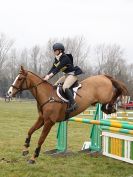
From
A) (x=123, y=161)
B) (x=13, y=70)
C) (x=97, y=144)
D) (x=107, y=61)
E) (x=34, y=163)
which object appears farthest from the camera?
(x=13, y=70)

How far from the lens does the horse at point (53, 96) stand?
786cm

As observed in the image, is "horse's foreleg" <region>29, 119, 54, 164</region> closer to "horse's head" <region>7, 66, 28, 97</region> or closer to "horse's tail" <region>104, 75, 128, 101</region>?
"horse's head" <region>7, 66, 28, 97</region>

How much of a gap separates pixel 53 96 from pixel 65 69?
0.71m

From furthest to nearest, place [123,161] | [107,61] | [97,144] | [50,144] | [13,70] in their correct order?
1. [13,70]
2. [107,61]
3. [50,144]
4. [97,144]
5. [123,161]

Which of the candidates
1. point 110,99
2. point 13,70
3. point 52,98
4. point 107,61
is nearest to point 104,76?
point 110,99

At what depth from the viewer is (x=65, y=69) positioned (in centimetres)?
830

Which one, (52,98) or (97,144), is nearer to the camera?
(52,98)

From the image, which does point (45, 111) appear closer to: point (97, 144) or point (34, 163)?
point (34, 163)

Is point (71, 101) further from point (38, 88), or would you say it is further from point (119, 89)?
point (119, 89)

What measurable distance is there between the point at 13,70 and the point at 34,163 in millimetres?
80416

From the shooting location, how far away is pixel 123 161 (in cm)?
870

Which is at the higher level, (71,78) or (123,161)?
(71,78)

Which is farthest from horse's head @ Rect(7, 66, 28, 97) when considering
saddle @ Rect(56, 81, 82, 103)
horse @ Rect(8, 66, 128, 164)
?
saddle @ Rect(56, 81, 82, 103)

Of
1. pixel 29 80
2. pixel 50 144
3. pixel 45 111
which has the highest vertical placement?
pixel 29 80
